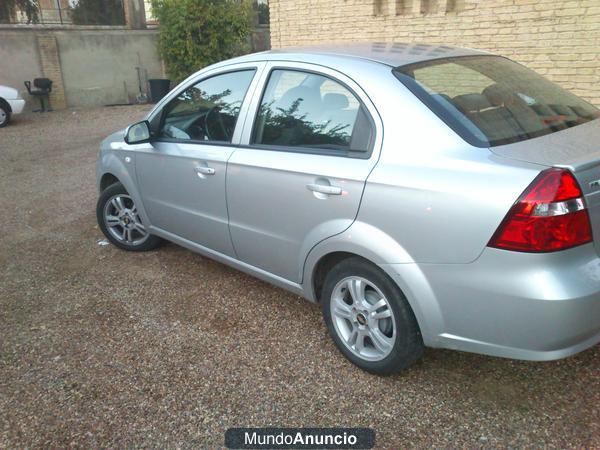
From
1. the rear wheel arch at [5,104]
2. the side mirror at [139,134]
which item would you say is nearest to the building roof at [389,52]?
the side mirror at [139,134]

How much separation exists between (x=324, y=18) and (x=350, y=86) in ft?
22.9

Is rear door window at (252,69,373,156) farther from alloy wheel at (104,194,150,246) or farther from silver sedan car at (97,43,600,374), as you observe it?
alloy wheel at (104,194,150,246)

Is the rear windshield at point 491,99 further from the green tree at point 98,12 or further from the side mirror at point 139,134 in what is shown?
the green tree at point 98,12

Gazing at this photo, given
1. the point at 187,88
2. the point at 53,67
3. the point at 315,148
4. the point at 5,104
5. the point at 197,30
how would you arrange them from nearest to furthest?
the point at 315,148 → the point at 187,88 → the point at 5,104 → the point at 197,30 → the point at 53,67

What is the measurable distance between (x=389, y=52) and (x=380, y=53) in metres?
0.07

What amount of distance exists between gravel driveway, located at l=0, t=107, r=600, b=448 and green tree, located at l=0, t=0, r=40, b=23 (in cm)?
1373

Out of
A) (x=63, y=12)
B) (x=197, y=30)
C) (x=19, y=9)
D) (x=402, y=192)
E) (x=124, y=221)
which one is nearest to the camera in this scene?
(x=402, y=192)

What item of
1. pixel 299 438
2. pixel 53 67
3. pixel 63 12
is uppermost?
pixel 63 12

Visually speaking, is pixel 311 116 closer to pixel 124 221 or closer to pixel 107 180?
pixel 124 221

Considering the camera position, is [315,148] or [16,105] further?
[16,105]

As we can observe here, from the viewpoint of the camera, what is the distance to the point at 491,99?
2682mm

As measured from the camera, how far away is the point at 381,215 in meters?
2.45

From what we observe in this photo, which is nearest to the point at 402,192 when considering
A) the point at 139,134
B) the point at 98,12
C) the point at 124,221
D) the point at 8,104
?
the point at 139,134

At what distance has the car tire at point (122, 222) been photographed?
176 inches
